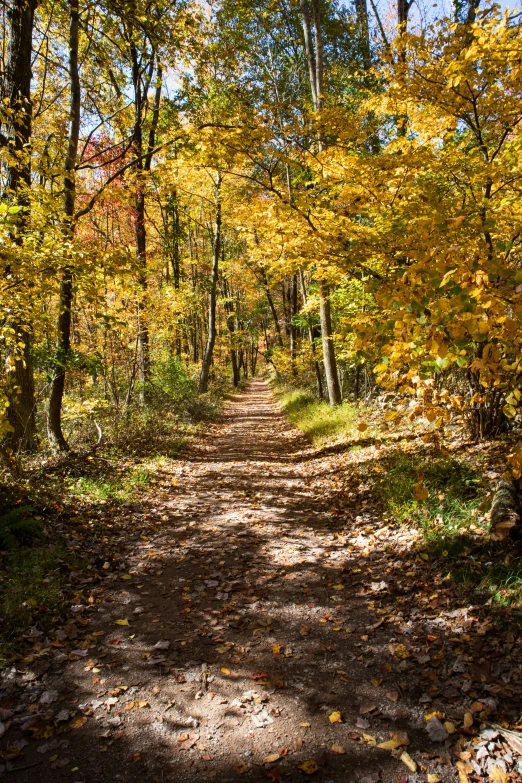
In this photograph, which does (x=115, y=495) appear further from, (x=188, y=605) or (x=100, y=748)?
(x=100, y=748)

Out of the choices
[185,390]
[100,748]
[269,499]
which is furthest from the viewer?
[185,390]

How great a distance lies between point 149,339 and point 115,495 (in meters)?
8.00

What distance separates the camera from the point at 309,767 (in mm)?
2436

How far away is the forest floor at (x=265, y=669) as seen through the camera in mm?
2486

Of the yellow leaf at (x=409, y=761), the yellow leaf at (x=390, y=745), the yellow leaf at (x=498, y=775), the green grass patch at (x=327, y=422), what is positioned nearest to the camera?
the yellow leaf at (x=498, y=775)

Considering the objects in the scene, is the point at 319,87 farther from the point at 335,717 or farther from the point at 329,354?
the point at 335,717

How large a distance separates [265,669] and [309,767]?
82 centimetres

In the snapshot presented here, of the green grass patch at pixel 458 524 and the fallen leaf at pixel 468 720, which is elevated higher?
the green grass patch at pixel 458 524

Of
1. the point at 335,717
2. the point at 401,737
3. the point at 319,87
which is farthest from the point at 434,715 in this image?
the point at 319,87

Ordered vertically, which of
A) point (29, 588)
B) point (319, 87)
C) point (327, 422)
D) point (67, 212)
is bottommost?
point (29, 588)

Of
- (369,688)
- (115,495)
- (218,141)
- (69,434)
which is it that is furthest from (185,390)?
(369,688)

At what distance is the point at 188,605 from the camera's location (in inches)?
162

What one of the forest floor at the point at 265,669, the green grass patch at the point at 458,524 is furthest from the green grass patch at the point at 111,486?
the green grass patch at the point at 458,524

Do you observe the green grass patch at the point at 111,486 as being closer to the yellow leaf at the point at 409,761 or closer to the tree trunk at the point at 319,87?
the yellow leaf at the point at 409,761
